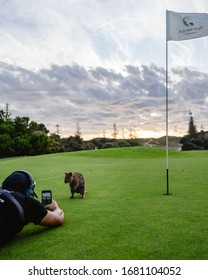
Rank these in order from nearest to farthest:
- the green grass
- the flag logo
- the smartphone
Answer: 1. the green grass
2. the smartphone
3. the flag logo

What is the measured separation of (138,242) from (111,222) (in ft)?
3.78

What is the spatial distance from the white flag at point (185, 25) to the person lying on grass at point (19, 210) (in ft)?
20.4

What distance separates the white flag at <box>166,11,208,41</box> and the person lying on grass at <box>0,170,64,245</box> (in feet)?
20.4

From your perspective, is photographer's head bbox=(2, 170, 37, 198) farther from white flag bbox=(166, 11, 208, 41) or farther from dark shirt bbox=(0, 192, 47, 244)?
white flag bbox=(166, 11, 208, 41)

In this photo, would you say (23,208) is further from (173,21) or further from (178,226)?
(173,21)

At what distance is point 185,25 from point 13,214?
7.19 metres

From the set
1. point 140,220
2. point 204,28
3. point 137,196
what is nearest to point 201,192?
point 137,196

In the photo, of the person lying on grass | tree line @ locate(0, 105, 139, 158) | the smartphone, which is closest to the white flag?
the smartphone

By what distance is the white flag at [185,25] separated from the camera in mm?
9125

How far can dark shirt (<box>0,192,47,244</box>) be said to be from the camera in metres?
4.43

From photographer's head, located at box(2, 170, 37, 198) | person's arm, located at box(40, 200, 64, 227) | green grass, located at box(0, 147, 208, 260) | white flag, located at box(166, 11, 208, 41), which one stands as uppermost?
white flag, located at box(166, 11, 208, 41)

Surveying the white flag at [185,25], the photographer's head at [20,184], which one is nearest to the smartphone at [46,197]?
the photographer's head at [20,184]

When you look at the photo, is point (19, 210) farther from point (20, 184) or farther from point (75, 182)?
point (75, 182)

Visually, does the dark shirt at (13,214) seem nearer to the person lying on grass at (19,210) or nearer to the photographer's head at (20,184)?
the person lying on grass at (19,210)
